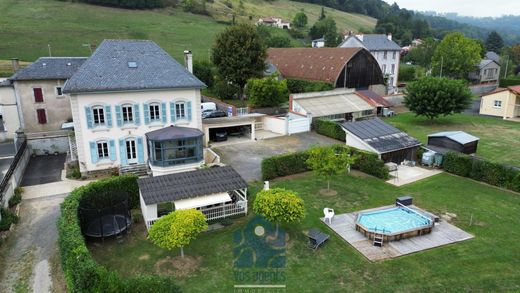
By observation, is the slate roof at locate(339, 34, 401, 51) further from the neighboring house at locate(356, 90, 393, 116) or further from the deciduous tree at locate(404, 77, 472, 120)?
the deciduous tree at locate(404, 77, 472, 120)

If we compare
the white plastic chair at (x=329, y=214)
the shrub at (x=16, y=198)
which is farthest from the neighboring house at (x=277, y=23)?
the white plastic chair at (x=329, y=214)

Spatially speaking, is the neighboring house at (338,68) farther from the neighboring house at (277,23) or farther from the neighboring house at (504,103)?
the neighboring house at (277,23)

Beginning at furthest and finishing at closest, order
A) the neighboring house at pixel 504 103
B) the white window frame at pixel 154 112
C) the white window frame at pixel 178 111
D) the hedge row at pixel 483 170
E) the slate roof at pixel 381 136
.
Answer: the neighboring house at pixel 504 103
the white window frame at pixel 178 111
the slate roof at pixel 381 136
the white window frame at pixel 154 112
the hedge row at pixel 483 170

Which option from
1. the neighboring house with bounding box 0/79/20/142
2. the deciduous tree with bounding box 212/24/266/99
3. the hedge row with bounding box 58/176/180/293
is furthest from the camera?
the deciduous tree with bounding box 212/24/266/99

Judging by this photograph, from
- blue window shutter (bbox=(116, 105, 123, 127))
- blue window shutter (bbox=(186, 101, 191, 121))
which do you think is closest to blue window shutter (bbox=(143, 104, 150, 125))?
blue window shutter (bbox=(116, 105, 123, 127))

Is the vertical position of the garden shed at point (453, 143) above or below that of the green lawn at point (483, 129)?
above

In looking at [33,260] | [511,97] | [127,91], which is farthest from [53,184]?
[511,97]
